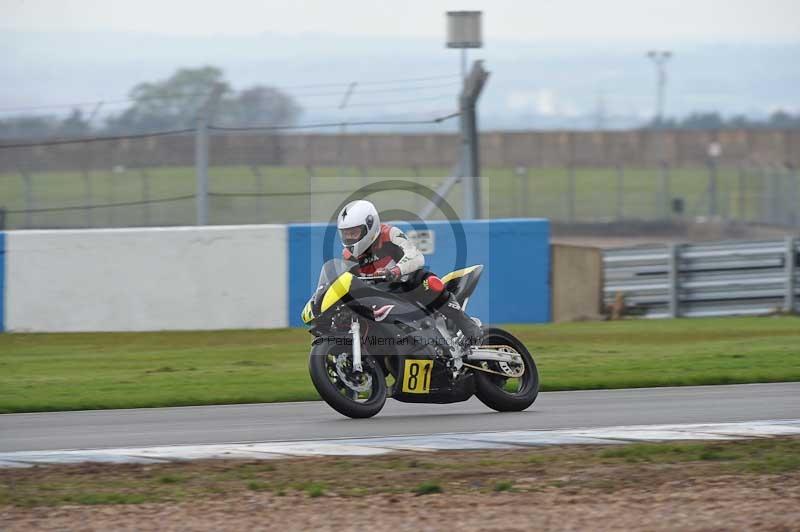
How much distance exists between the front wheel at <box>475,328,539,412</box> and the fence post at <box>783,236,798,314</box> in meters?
9.69

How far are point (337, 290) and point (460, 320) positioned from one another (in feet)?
3.57

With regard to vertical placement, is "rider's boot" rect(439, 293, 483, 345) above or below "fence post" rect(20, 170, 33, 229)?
below

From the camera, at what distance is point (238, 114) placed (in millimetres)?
28484

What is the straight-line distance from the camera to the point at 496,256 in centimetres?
1750

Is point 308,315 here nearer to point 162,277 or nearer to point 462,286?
point 462,286

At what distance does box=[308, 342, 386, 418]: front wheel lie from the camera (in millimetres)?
8898

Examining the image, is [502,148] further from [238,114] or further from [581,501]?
[581,501]

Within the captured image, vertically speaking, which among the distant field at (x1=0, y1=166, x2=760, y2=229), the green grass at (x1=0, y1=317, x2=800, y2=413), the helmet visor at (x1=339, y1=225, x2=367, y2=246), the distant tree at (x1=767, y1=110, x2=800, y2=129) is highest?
the distant tree at (x1=767, y1=110, x2=800, y2=129)

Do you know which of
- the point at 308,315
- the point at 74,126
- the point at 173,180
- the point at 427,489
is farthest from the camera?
the point at 173,180

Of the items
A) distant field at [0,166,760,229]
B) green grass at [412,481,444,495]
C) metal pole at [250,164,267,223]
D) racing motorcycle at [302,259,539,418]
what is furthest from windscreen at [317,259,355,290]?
metal pole at [250,164,267,223]

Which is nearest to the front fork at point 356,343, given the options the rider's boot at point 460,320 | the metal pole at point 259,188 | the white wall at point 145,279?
the rider's boot at point 460,320

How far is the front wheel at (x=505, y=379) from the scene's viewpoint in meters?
9.74

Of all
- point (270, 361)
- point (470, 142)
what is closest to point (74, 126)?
point (470, 142)

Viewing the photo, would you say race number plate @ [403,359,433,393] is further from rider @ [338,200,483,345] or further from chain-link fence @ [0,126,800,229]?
chain-link fence @ [0,126,800,229]
